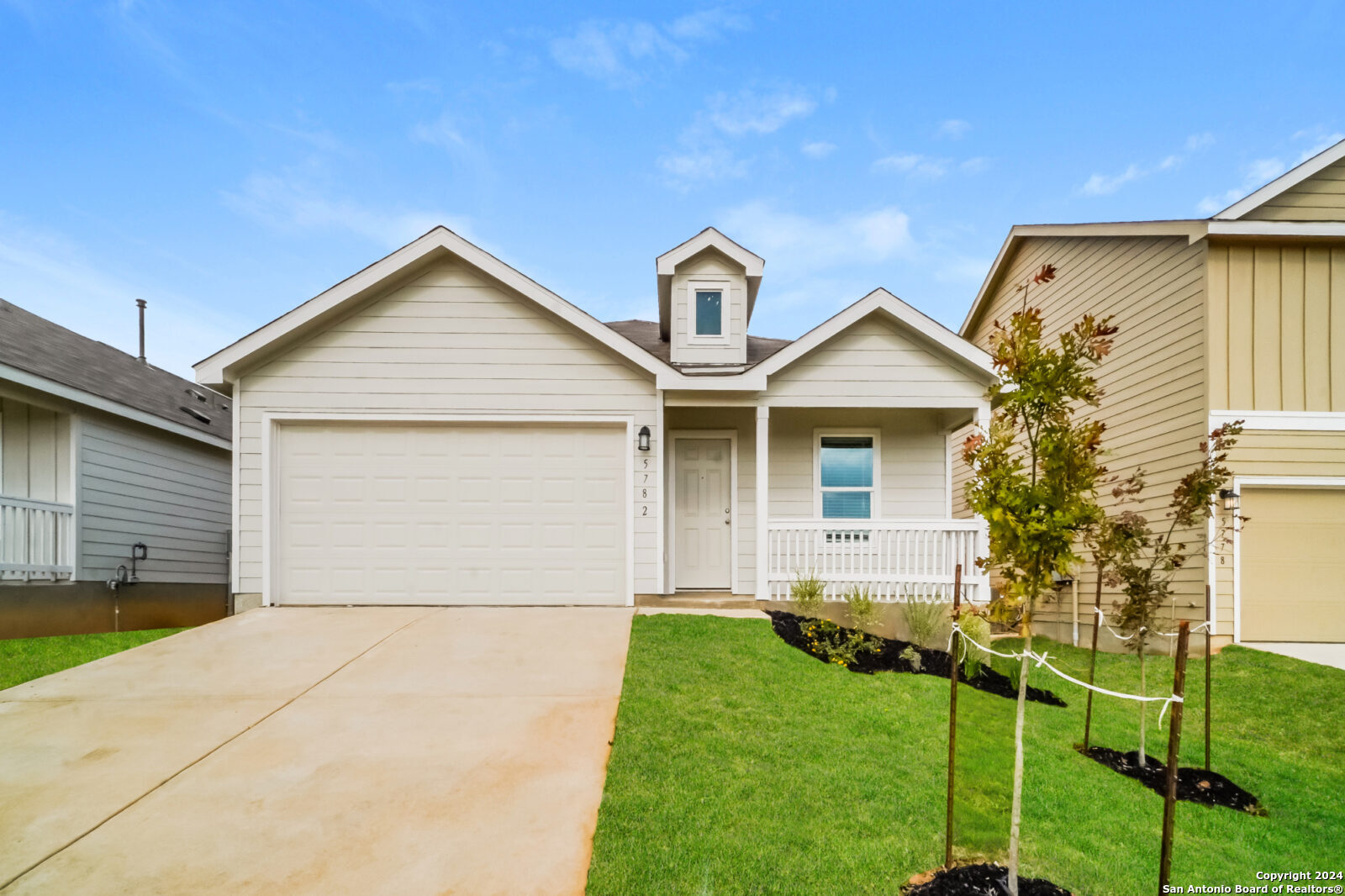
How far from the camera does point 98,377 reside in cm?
1056

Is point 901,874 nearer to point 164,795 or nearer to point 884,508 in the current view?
point 164,795

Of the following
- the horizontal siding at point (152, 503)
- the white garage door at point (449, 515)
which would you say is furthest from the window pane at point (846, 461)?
the horizontal siding at point (152, 503)

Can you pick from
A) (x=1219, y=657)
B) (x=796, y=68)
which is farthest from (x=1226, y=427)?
(x=796, y=68)

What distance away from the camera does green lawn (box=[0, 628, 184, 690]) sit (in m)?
6.18

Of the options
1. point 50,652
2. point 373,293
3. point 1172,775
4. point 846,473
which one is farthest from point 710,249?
point 50,652

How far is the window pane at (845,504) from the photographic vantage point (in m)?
9.91

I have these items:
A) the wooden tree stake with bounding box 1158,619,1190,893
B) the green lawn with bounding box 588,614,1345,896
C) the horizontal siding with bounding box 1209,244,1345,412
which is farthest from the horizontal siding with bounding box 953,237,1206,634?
the wooden tree stake with bounding box 1158,619,1190,893

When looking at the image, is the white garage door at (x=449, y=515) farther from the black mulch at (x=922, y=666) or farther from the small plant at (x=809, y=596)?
the black mulch at (x=922, y=666)

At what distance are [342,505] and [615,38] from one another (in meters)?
11.1

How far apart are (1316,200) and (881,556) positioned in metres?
7.06

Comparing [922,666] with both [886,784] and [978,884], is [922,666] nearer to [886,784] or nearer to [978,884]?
[886,784]

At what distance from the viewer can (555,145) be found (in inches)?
663

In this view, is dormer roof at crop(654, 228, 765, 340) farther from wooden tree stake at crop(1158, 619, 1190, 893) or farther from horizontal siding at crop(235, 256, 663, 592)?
wooden tree stake at crop(1158, 619, 1190, 893)

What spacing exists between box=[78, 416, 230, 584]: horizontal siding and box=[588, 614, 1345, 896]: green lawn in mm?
8916
